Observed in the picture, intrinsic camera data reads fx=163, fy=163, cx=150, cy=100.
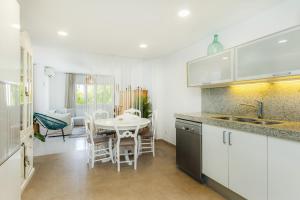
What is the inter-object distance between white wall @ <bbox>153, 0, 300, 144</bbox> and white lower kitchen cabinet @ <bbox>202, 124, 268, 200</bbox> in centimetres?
125

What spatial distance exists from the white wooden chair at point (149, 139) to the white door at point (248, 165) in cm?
184

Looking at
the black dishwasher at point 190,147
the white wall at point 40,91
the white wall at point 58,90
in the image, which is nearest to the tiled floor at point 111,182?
the black dishwasher at point 190,147

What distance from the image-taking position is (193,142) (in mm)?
2525

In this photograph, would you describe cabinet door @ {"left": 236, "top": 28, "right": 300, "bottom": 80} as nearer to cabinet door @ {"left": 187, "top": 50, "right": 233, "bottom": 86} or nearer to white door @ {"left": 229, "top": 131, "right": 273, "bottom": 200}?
cabinet door @ {"left": 187, "top": 50, "right": 233, "bottom": 86}

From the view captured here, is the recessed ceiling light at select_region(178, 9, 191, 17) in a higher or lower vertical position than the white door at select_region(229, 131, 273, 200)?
higher

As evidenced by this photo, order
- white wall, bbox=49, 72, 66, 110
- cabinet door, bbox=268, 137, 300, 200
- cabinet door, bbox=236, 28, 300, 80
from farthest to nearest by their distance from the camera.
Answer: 1. white wall, bbox=49, 72, 66, 110
2. cabinet door, bbox=236, 28, 300, 80
3. cabinet door, bbox=268, 137, 300, 200

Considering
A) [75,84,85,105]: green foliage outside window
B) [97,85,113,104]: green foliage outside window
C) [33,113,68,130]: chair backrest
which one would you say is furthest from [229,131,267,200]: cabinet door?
[75,84,85,105]: green foliage outside window

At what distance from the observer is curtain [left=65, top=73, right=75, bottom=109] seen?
7.68 metres

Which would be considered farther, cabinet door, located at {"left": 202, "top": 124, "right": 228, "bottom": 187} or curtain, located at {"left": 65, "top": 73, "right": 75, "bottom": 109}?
curtain, located at {"left": 65, "top": 73, "right": 75, "bottom": 109}

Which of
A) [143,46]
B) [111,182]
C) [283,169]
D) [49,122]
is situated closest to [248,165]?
[283,169]

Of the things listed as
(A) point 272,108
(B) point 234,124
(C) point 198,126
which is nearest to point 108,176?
(C) point 198,126

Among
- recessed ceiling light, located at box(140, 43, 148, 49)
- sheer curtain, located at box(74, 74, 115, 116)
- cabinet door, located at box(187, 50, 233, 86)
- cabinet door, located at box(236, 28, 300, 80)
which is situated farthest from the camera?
sheer curtain, located at box(74, 74, 115, 116)

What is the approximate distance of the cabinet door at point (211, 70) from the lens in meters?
2.32

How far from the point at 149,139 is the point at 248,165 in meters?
2.37
